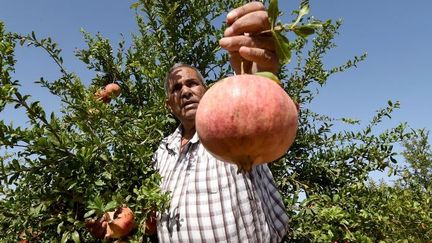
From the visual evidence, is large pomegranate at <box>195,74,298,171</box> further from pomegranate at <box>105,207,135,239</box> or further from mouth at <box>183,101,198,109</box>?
mouth at <box>183,101,198,109</box>

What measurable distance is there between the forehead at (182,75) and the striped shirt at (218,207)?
0.59 meters

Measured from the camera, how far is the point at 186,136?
2.74 meters

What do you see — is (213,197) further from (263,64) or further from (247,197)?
(263,64)

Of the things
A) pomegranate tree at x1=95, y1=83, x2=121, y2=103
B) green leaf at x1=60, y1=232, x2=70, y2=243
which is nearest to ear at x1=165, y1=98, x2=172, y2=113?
pomegranate tree at x1=95, y1=83, x2=121, y2=103

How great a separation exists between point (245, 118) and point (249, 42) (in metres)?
0.36

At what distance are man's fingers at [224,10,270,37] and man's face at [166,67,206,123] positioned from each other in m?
1.35

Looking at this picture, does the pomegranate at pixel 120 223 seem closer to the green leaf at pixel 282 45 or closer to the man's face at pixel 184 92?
the man's face at pixel 184 92

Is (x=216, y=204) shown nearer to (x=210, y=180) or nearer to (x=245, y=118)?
(x=210, y=180)

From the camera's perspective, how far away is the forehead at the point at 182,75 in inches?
105

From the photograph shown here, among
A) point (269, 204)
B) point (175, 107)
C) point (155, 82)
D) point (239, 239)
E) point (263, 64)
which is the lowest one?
point (239, 239)

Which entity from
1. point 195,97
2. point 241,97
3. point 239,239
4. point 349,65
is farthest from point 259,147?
point 349,65

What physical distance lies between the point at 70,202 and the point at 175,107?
0.98 meters

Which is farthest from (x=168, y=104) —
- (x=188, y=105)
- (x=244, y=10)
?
(x=244, y=10)

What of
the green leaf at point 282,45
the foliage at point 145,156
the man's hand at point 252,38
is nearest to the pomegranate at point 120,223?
the foliage at point 145,156
